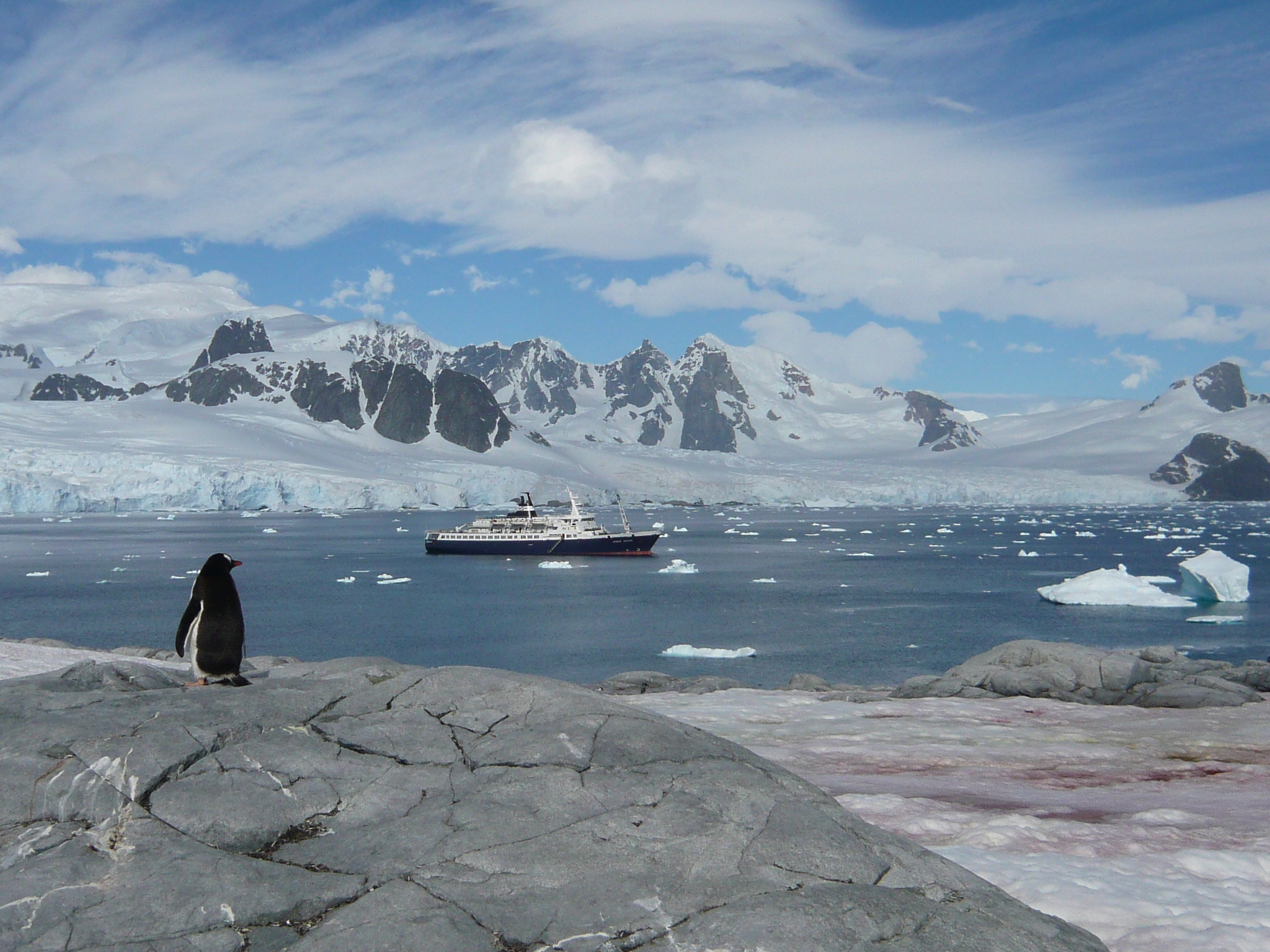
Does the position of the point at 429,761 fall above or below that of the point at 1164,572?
above

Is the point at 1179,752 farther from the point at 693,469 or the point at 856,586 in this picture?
the point at 693,469

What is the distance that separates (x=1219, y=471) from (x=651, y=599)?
6721 inches

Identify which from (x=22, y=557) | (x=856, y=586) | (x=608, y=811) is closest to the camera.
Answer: (x=608, y=811)

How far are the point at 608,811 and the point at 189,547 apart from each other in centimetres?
8336

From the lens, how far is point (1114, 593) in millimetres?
44750

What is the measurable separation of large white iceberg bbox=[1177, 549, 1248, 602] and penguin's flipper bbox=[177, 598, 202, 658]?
45537mm

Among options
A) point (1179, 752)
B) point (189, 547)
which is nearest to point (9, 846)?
point (1179, 752)

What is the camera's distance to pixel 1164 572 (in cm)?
5994

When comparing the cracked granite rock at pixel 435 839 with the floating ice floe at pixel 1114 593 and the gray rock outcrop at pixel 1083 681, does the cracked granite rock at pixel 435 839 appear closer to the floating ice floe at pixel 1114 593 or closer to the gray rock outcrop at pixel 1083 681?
the gray rock outcrop at pixel 1083 681

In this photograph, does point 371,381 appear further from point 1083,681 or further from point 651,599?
Answer: point 1083,681

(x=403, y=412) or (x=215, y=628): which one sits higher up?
(x=403, y=412)

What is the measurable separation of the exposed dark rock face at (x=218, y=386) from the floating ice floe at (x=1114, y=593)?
578 ft

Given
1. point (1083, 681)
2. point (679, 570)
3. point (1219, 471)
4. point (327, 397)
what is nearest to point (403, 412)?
point (327, 397)

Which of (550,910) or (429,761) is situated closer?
(550,910)
